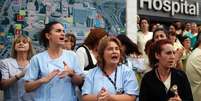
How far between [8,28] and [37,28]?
0.53m

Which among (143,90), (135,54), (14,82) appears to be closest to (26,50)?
(14,82)

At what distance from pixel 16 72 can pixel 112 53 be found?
5.34ft

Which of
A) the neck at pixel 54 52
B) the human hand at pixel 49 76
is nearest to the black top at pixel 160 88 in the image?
the human hand at pixel 49 76

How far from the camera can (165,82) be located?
460 centimetres

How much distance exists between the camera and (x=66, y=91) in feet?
16.3

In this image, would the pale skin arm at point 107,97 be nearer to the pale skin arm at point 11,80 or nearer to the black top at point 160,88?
the black top at point 160,88

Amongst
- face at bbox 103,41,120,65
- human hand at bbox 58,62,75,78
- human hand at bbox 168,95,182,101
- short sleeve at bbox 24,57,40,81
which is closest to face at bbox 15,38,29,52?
short sleeve at bbox 24,57,40,81

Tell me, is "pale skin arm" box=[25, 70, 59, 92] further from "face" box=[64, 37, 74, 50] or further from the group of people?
"face" box=[64, 37, 74, 50]

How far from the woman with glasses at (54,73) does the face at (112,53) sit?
45cm

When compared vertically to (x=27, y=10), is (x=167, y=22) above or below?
below

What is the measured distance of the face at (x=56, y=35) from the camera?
198 inches

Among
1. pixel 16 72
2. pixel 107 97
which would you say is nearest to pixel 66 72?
pixel 107 97

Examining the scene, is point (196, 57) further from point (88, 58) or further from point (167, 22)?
point (167, 22)

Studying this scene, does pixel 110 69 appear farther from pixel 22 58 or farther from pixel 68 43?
pixel 68 43
